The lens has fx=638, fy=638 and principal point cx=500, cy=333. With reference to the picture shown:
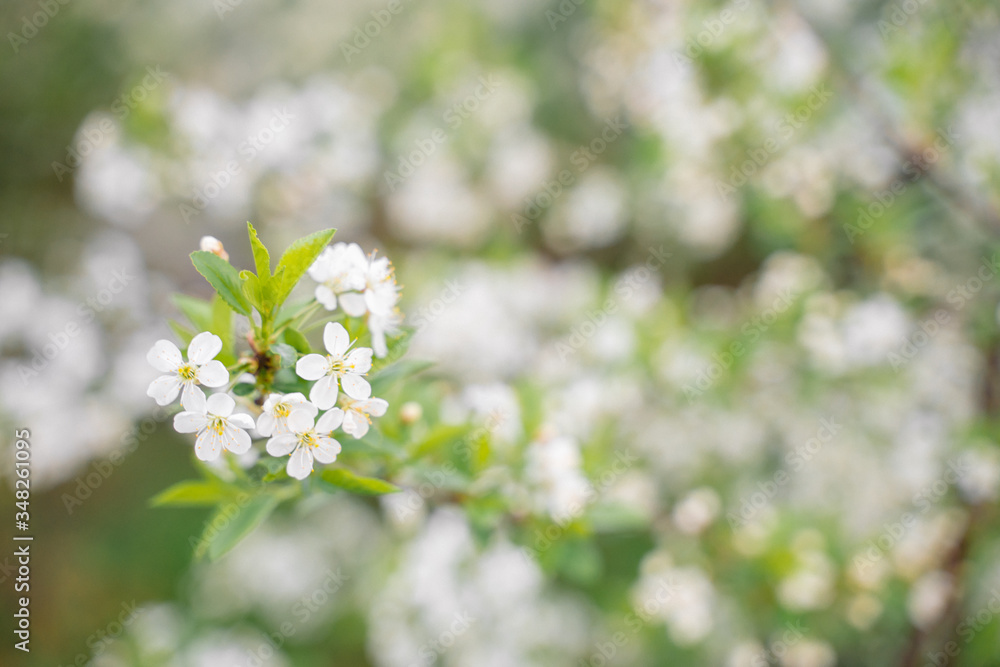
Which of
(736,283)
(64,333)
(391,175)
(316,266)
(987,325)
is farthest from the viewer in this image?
(736,283)

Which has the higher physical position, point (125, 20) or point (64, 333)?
point (125, 20)

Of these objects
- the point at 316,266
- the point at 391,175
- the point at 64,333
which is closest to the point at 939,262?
the point at 391,175

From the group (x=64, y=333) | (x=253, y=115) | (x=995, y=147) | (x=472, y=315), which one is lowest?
(x=64, y=333)

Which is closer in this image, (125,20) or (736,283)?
(125,20)

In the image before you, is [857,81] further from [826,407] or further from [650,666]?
[650,666]
